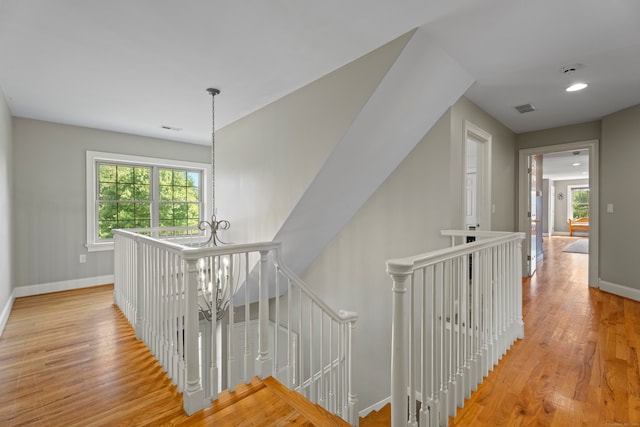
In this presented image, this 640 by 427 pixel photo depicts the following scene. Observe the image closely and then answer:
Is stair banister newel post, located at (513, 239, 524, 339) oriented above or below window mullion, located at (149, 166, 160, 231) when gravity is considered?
below

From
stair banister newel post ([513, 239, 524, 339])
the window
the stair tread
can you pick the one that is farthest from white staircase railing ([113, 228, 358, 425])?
the window

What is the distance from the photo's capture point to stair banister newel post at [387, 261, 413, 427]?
1306 millimetres

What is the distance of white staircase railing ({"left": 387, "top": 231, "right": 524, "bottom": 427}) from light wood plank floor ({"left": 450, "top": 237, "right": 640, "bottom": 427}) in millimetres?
115

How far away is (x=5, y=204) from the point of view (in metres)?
3.33

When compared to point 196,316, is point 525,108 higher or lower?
higher

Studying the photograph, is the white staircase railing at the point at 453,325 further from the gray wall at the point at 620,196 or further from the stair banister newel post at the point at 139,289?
the gray wall at the point at 620,196

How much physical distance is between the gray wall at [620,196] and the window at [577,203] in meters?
9.55

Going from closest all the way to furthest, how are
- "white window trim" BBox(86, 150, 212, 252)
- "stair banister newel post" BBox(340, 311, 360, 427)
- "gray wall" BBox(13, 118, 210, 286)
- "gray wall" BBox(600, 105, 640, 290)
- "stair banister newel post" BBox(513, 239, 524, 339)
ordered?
"stair banister newel post" BBox(340, 311, 360, 427) < "stair banister newel post" BBox(513, 239, 524, 339) < "gray wall" BBox(600, 105, 640, 290) < "gray wall" BBox(13, 118, 210, 286) < "white window trim" BBox(86, 150, 212, 252)

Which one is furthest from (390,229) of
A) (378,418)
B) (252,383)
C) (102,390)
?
(102,390)

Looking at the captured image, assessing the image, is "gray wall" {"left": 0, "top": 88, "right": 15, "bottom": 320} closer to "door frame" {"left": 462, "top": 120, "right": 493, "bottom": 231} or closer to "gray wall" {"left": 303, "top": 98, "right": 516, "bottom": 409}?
"gray wall" {"left": 303, "top": 98, "right": 516, "bottom": 409}

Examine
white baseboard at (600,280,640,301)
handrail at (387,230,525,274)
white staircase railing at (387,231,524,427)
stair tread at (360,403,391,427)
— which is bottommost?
stair tread at (360,403,391,427)

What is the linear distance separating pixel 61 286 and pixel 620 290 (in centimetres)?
761

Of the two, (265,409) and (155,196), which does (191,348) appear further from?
(155,196)

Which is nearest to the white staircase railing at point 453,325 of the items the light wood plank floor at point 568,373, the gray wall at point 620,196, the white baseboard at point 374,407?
the light wood plank floor at point 568,373
